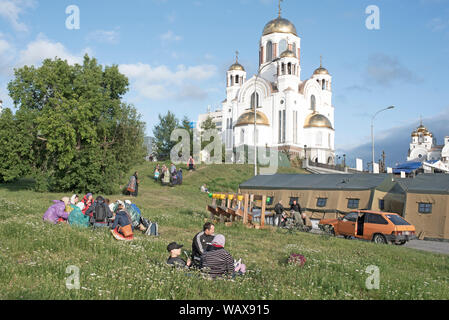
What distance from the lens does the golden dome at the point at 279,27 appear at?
7156cm

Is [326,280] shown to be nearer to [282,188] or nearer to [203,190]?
[282,188]

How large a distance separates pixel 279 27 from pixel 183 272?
70.5 meters

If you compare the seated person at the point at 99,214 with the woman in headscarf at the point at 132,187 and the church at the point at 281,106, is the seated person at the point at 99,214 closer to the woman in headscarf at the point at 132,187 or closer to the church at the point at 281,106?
the woman in headscarf at the point at 132,187

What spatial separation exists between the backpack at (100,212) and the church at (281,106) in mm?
50468

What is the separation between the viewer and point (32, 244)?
8.75 m

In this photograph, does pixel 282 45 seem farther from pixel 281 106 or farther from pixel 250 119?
pixel 250 119

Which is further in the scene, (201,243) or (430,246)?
(430,246)

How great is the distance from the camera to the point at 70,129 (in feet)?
78.7

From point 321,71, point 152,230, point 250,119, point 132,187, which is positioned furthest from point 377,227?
point 321,71

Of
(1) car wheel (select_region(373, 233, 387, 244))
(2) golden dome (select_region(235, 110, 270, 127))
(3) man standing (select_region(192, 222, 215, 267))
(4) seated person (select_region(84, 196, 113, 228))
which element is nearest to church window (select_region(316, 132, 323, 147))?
(2) golden dome (select_region(235, 110, 270, 127))

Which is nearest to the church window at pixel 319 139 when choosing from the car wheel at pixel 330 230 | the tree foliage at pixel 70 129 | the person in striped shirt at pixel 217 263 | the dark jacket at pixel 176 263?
the tree foliage at pixel 70 129

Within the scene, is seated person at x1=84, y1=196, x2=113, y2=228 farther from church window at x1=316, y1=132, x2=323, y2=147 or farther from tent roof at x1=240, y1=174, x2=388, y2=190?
church window at x1=316, y1=132, x2=323, y2=147

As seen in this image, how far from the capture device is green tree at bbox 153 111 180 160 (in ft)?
216

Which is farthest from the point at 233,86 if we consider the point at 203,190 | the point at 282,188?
the point at 282,188
